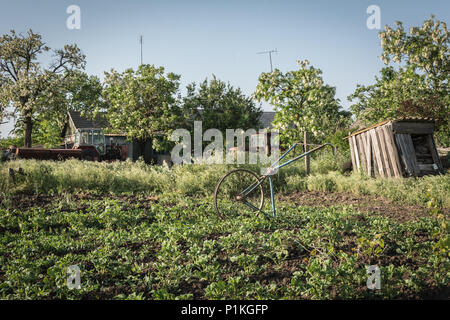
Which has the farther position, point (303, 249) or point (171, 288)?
point (303, 249)

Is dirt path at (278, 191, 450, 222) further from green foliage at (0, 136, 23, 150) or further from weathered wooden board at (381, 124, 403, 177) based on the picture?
green foliage at (0, 136, 23, 150)

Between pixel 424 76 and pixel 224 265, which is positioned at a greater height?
pixel 424 76

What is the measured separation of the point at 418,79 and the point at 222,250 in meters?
13.4

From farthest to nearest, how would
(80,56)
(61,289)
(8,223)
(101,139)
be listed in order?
(80,56) < (101,139) < (8,223) < (61,289)

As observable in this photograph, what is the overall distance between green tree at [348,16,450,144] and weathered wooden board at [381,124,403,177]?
3.94m

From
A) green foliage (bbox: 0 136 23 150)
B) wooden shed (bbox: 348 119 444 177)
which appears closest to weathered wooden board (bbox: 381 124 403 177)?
wooden shed (bbox: 348 119 444 177)

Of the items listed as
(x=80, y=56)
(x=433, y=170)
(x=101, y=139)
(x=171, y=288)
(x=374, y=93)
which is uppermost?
(x=80, y=56)

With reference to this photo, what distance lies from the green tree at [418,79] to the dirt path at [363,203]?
684 cm

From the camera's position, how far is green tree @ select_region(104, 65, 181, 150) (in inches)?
792

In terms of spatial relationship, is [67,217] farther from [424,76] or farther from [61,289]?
[424,76]

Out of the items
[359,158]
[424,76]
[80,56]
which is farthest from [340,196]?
[80,56]

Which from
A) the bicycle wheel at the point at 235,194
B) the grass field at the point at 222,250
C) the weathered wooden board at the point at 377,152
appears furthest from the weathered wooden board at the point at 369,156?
the bicycle wheel at the point at 235,194

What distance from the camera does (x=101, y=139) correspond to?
1769 cm

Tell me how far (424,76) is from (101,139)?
16277mm
